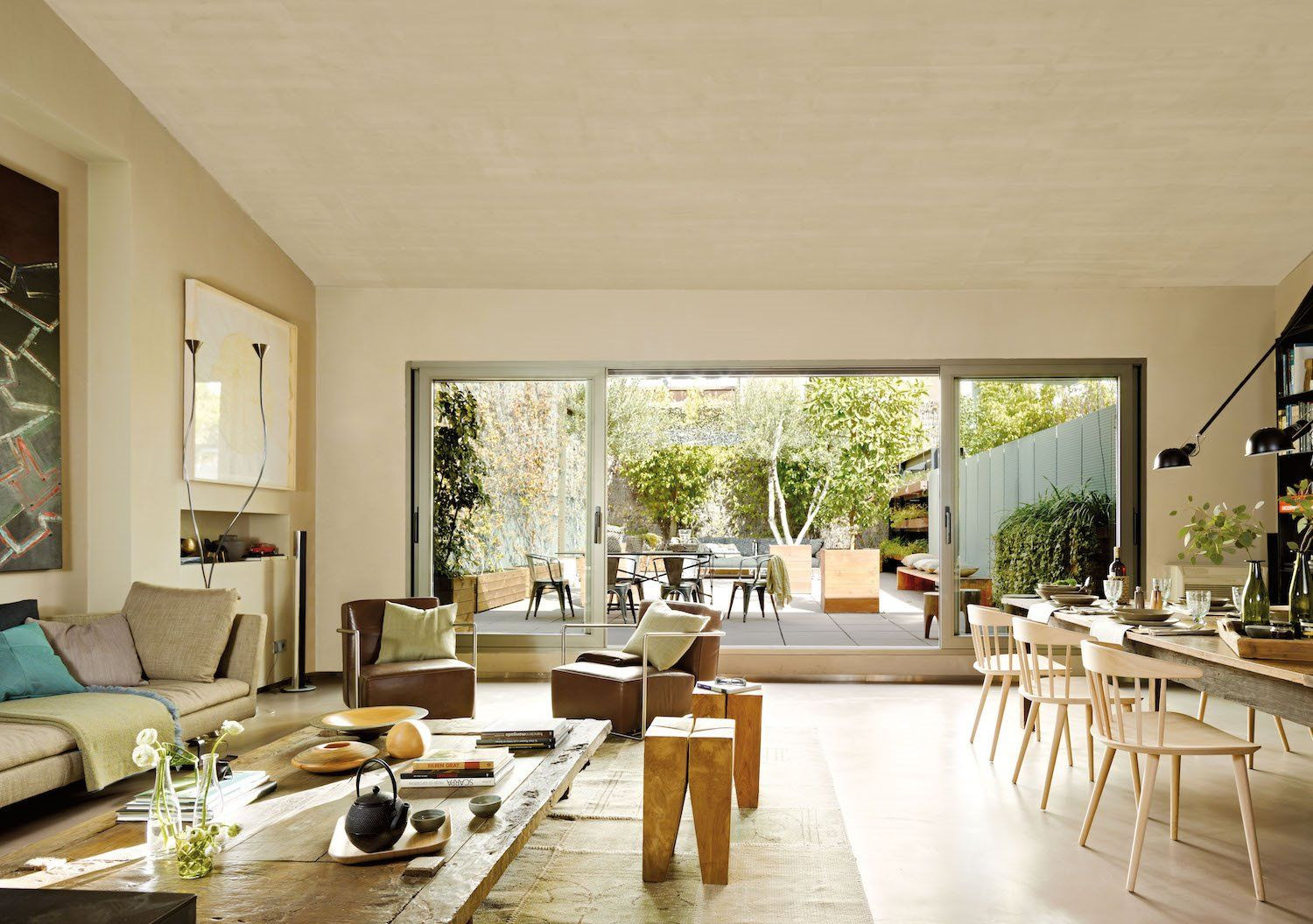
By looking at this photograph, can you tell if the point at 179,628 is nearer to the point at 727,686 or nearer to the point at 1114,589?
the point at 727,686

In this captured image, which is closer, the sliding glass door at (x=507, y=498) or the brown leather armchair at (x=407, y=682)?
the brown leather armchair at (x=407, y=682)

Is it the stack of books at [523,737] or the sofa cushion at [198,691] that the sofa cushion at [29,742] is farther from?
the stack of books at [523,737]

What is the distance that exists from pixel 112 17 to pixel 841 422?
9.99 meters

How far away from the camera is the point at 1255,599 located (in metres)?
3.72

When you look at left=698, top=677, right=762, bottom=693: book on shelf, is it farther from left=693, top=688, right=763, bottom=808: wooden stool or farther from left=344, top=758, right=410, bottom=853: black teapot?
left=344, top=758, right=410, bottom=853: black teapot

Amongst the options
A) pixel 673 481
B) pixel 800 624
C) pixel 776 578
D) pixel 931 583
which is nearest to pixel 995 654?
pixel 800 624

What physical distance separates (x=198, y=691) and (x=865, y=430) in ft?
32.6

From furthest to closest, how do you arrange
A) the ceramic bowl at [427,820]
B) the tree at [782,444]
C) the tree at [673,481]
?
the tree at [673,481], the tree at [782,444], the ceramic bowl at [427,820]

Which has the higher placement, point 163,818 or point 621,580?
point 163,818

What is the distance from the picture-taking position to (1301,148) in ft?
18.2

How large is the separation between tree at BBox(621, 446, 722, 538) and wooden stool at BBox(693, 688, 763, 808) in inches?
383

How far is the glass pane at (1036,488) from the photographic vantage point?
7219mm

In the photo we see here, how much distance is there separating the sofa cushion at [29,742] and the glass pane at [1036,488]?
224 inches

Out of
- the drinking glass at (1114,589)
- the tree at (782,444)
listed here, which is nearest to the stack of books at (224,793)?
the drinking glass at (1114,589)
